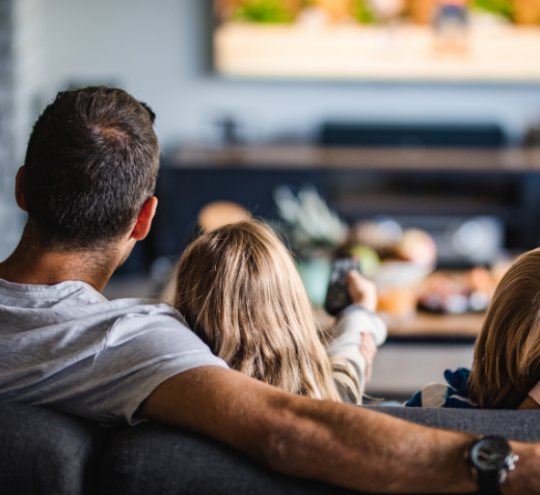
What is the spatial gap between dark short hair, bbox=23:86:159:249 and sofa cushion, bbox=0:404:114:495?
0.90ft

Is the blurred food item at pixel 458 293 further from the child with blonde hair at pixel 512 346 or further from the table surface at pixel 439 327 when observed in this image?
the child with blonde hair at pixel 512 346

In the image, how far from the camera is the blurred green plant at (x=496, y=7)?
3.82 metres

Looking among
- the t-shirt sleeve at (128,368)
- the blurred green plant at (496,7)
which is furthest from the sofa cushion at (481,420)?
the blurred green plant at (496,7)

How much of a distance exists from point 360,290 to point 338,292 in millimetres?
47

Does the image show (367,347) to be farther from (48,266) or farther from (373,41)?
(373,41)

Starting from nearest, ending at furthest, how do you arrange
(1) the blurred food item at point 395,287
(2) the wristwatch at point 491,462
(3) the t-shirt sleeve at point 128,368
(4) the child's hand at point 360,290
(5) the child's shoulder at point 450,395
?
(2) the wristwatch at point 491,462
(3) the t-shirt sleeve at point 128,368
(5) the child's shoulder at point 450,395
(4) the child's hand at point 360,290
(1) the blurred food item at point 395,287

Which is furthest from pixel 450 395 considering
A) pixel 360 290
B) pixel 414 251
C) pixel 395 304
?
pixel 414 251

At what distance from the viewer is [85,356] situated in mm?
778

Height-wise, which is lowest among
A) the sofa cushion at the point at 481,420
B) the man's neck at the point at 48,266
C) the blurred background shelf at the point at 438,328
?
the blurred background shelf at the point at 438,328

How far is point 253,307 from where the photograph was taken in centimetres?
95

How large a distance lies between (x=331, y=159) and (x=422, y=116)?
848 mm

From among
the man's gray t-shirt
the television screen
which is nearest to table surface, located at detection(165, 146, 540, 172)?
the television screen

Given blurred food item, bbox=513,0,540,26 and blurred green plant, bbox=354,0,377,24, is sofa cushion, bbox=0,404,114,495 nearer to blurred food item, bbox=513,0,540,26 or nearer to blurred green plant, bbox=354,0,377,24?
blurred green plant, bbox=354,0,377,24

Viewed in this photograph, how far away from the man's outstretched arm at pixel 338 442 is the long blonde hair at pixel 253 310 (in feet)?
0.73
